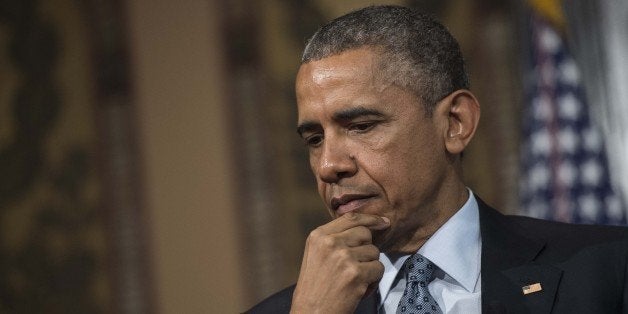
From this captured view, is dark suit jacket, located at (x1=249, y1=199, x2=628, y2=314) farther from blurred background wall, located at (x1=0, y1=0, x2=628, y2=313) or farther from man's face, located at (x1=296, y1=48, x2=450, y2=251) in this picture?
blurred background wall, located at (x1=0, y1=0, x2=628, y2=313)

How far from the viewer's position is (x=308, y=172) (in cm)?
474

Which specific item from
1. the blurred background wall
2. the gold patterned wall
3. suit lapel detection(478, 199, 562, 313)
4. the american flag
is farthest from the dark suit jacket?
the gold patterned wall

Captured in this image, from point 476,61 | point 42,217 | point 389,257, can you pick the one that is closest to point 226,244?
point 42,217

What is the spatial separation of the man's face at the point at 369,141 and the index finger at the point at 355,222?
20mm

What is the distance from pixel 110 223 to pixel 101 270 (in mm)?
266

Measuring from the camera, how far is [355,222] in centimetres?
216

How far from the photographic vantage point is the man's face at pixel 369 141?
2174 millimetres

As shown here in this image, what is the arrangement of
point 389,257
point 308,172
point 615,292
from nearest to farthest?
point 615,292
point 389,257
point 308,172

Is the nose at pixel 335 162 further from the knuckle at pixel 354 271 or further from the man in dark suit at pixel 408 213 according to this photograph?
the knuckle at pixel 354 271

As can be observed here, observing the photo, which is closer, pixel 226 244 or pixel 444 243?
pixel 444 243

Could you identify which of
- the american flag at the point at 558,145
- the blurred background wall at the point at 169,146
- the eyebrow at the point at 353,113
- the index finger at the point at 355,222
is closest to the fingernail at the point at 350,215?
the index finger at the point at 355,222

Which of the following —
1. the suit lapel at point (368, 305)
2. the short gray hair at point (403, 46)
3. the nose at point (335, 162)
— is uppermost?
the short gray hair at point (403, 46)

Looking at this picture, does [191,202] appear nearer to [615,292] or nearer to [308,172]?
[308,172]

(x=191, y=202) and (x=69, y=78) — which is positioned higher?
(x=69, y=78)
